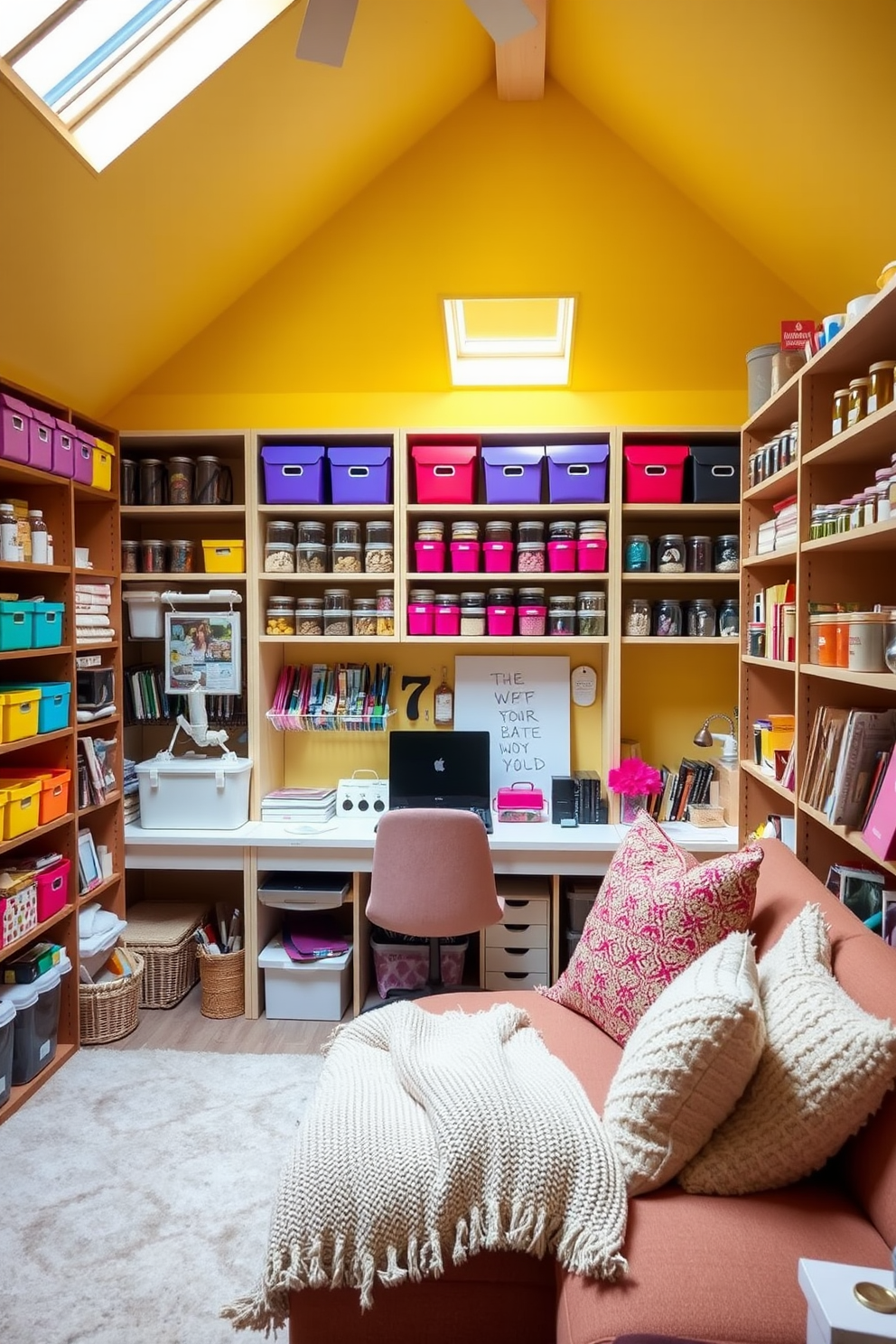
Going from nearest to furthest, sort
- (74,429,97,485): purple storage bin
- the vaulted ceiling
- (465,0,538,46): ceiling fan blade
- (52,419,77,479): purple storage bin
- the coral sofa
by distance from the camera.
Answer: the coral sofa → (465,0,538,46): ceiling fan blade → the vaulted ceiling → (52,419,77,479): purple storage bin → (74,429,97,485): purple storage bin

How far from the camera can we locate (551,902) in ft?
10.5

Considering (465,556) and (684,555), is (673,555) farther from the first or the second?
(465,556)

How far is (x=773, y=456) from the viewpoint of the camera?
109 inches

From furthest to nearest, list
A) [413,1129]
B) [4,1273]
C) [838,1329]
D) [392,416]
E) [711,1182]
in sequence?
[392,416] < [4,1273] < [413,1129] < [711,1182] < [838,1329]

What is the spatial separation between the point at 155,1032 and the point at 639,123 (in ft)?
12.6

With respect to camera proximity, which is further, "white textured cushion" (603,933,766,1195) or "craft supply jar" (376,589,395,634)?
"craft supply jar" (376,589,395,634)

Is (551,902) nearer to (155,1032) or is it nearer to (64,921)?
(155,1032)

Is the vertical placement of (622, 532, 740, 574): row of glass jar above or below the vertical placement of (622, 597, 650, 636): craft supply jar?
above

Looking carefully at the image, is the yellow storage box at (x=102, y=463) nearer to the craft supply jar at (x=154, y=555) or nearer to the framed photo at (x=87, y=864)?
the craft supply jar at (x=154, y=555)

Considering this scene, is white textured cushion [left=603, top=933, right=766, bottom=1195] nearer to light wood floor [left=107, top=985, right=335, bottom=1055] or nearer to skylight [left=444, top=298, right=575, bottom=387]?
light wood floor [left=107, top=985, right=335, bottom=1055]

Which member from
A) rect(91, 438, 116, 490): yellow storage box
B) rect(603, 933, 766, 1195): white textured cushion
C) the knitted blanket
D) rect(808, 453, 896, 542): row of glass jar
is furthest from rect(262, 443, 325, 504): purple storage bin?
rect(603, 933, 766, 1195): white textured cushion

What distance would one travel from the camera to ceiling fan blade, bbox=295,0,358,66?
1.56m

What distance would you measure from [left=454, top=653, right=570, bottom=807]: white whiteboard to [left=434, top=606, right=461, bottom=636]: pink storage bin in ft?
1.03

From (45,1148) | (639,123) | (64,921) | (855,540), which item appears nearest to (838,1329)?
(855,540)
